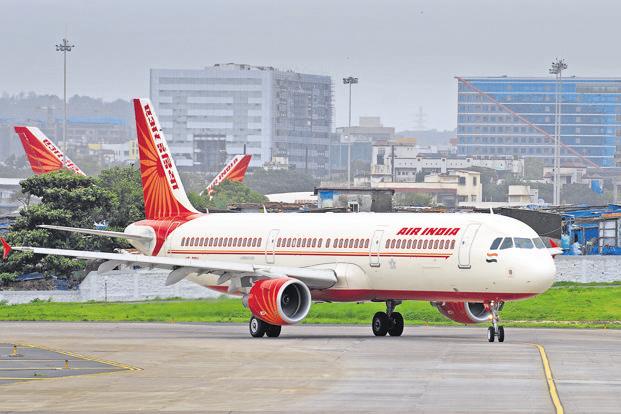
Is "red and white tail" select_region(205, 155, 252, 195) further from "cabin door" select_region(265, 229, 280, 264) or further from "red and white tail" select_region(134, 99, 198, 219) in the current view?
"cabin door" select_region(265, 229, 280, 264)

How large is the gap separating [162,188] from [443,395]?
33421 millimetres

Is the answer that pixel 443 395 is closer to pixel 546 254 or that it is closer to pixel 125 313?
pixel 546 254

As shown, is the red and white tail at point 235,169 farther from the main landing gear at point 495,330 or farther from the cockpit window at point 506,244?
the cockpit window at point 506,244

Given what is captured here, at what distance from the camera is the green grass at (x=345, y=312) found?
69.2 metres

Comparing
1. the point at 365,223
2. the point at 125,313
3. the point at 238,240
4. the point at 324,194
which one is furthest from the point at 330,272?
the point at 324,194

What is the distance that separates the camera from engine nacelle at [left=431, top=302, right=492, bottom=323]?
5719 centimetres

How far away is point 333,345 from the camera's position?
5116 centimetres

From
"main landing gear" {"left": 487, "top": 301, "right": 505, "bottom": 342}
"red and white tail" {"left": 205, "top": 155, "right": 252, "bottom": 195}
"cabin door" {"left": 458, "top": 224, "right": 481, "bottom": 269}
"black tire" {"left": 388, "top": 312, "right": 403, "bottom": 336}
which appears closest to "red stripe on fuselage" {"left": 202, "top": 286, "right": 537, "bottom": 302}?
"main landing gear" {"left": 487, "top": 301, "right": 505, "bottom": 342}

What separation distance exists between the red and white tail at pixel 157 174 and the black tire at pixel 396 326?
13.0m

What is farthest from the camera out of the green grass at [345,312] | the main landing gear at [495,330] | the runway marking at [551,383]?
the green grass at [345,312]

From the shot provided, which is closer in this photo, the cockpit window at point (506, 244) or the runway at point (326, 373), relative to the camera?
the runway at point (326, 373)

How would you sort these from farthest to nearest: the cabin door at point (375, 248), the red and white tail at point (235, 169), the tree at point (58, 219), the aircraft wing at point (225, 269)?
the red and white tail at point (235, 169), the tree at point (58, 219), the aircraft wing at point (225, 269), the cabin door at point (375, 248)

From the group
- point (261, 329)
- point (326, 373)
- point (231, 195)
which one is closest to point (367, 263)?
point (261, 329)

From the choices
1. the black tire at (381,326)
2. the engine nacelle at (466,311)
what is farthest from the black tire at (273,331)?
the engine nacelle at (466,311)
